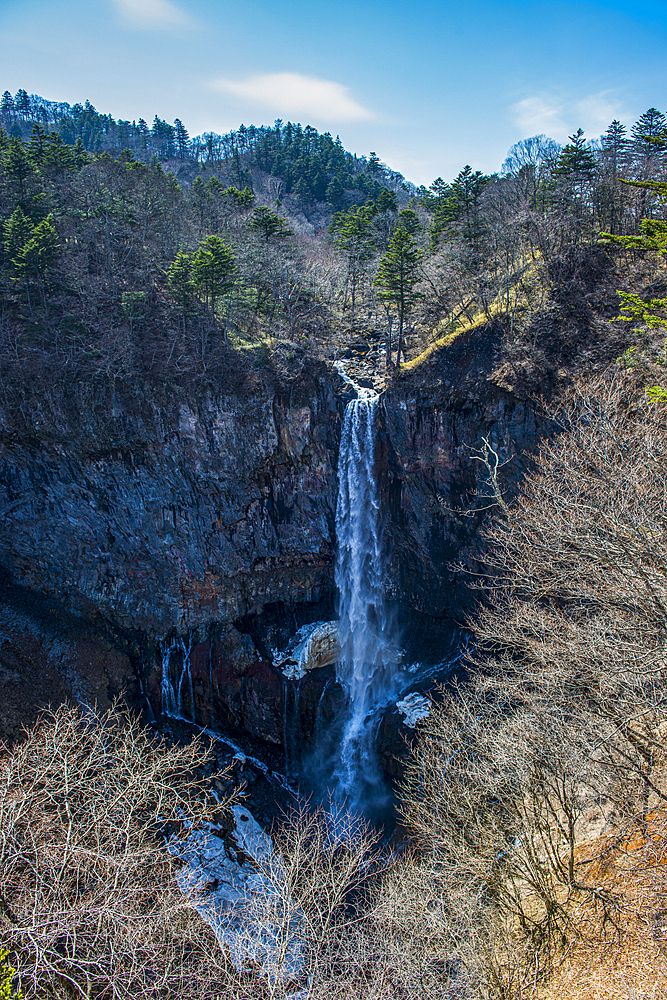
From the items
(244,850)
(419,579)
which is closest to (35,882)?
(244,850)

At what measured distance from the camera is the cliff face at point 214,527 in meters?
23.0

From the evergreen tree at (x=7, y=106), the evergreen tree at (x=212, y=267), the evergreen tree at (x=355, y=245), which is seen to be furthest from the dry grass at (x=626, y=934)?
the evergreen tree at (x=7, y=106)

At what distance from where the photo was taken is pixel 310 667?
2427cm

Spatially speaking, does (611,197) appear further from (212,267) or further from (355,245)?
(212,267)

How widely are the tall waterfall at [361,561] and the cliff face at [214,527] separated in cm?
62

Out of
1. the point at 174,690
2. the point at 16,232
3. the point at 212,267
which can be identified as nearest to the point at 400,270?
the point at 212,267

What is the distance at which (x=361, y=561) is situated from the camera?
2489 cm

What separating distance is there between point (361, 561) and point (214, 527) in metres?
7.32

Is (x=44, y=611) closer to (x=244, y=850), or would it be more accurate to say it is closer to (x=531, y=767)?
(x=244, y=850)

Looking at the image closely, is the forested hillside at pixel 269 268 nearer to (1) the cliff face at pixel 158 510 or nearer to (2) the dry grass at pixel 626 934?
(1) the cliff face at pixel 158 510

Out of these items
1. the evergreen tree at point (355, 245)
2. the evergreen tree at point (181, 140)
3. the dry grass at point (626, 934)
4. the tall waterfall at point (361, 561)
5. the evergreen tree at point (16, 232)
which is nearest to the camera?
the dry grass at point (626, 934)

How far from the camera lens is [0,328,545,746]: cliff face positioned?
23.0 metres

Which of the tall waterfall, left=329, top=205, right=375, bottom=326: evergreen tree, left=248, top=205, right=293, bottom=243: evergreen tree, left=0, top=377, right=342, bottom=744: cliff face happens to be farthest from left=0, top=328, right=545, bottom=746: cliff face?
left=329, top=205, right=375, bottom=326: evergreen tree

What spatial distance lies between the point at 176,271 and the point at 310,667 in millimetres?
19758
